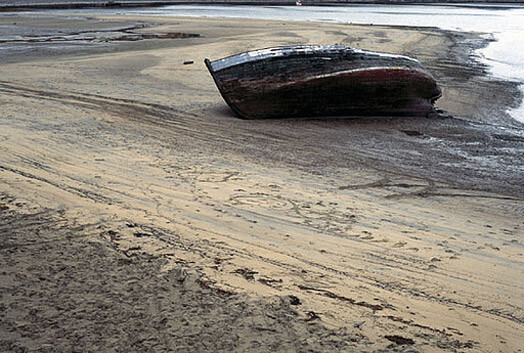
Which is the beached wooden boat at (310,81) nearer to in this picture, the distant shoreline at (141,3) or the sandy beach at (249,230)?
the sandy beach at (249,230)

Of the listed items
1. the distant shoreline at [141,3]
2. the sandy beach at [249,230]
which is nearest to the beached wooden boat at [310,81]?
the sandy beach at [249,230]

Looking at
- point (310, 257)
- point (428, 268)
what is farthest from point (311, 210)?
point (428, 268)

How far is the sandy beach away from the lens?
296 cm

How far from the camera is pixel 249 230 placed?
13.5ft

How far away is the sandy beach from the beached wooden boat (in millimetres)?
259

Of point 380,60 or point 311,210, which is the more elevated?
point 380,60

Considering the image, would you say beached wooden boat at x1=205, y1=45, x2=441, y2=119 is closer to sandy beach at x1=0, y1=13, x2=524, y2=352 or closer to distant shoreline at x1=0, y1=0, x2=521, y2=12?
sandy beach at x1=0, y1=13, x2=524, y2=352

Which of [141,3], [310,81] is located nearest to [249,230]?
[310,81]

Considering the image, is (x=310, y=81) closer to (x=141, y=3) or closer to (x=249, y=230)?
(x=249, y=230)

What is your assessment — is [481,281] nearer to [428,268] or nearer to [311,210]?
[428,268]

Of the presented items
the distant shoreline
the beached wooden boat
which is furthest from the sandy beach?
the distant shoreline

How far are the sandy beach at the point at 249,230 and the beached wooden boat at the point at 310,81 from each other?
259 millimetres

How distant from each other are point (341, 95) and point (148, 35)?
12.7 metres

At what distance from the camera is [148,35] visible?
1944 centimetres
